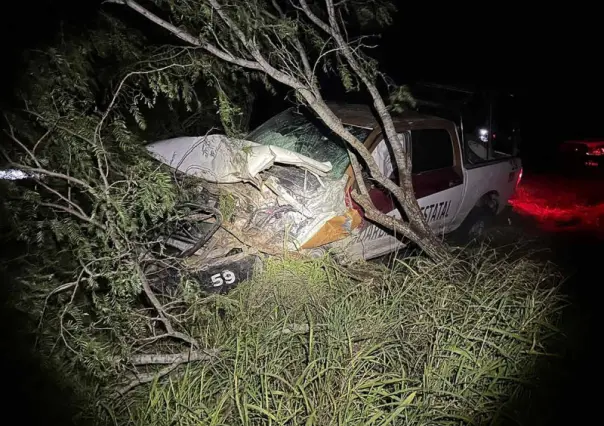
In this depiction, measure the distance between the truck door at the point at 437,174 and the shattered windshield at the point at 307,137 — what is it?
2.50ft

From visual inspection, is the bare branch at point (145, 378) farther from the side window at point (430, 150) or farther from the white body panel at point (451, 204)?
the side window at point (430, 150)

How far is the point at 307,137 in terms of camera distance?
4188mm

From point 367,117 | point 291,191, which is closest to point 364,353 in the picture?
point 291,191

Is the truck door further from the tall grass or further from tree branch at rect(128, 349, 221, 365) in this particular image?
tree branch at rect(128, 349, 221, 365)

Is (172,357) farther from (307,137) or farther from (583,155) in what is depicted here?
(583,155)

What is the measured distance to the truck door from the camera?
4230 mm

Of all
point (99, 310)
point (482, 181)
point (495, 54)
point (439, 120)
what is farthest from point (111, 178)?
point (495, 54)

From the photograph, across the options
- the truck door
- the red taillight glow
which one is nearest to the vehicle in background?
the red taillight glow

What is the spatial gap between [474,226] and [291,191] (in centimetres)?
307

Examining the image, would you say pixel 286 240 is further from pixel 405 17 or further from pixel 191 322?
pixel 405 17

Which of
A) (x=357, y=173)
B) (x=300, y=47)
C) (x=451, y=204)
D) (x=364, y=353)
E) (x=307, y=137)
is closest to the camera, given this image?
(x=364, y=353)

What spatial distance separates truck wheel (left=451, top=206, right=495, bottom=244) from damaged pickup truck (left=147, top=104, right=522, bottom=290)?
0.88 metres

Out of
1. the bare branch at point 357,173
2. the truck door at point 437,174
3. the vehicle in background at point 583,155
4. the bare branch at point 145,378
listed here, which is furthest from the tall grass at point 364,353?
the vehicle in background at point 583,155

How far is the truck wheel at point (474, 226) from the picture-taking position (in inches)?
207
